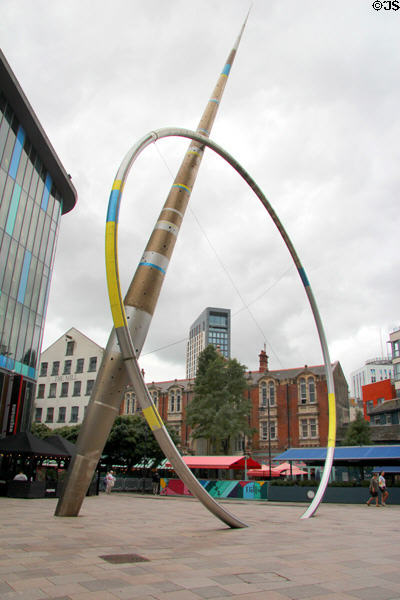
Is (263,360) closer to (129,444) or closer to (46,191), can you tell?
(129,444)

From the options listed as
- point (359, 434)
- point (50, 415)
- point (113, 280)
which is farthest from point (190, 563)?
point (50, 415)

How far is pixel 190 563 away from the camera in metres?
8.20

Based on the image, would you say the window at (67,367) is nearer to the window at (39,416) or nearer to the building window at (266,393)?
the window at (39,416)

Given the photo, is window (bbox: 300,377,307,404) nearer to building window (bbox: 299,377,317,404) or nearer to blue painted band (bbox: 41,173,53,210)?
building window (bbox: 299,377,317,404)

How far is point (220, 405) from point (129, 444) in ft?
38.2

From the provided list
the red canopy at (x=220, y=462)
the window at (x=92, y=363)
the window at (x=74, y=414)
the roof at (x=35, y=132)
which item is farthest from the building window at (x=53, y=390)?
the roof at (x=35, y=132)

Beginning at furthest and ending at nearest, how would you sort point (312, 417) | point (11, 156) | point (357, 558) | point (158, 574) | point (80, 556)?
point (312, 417) < point (11, 156) < point (357, 558) < point (80, 556) < point (158, 574)

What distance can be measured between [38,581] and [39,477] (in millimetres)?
31778

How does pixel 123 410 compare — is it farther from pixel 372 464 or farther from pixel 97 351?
pixel 372 464

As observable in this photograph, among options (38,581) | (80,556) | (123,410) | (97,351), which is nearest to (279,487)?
(80,556)

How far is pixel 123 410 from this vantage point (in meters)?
80.1

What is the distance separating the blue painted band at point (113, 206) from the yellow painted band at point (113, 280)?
0.41 meters

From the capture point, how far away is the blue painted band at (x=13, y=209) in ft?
101

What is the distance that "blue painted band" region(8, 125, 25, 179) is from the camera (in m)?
31.4
